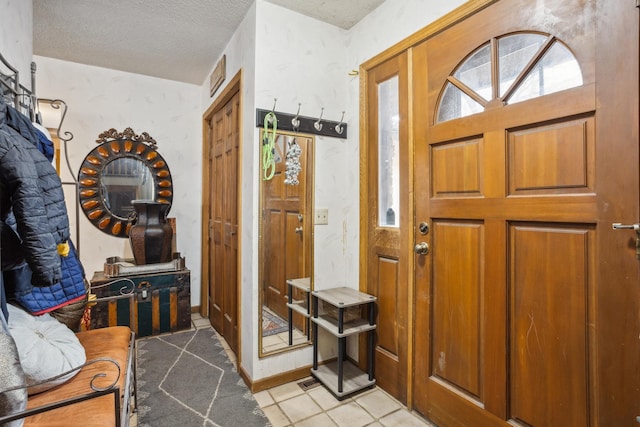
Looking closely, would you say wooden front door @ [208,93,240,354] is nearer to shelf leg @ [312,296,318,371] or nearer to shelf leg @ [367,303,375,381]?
shelf leg @ [312,296,318,371]

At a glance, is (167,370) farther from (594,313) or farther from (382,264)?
(594,313)

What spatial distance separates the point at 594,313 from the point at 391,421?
3.61 ft

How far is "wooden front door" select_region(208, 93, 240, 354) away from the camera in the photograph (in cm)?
249

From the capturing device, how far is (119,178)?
3.08m

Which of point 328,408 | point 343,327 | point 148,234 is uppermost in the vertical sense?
point 148,234

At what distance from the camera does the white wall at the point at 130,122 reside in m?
2.91

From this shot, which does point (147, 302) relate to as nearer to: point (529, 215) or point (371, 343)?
point (371, 343)

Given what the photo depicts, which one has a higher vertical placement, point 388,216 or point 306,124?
point 306,124

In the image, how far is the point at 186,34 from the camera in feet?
7.93

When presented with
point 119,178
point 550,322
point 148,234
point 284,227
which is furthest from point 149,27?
point 550,322

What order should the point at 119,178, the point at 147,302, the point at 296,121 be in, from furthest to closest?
the point at 119,178 → the point at 147,302 → the point at 296,121

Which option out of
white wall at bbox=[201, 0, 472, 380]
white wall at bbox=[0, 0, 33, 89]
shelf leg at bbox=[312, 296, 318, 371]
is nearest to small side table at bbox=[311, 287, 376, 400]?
shelf leg at bbox=[312, 296, 318, 371]

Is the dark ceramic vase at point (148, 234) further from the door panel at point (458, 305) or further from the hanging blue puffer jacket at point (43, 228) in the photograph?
the door panel at point (458, 305)

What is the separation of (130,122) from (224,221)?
146 centimetres
